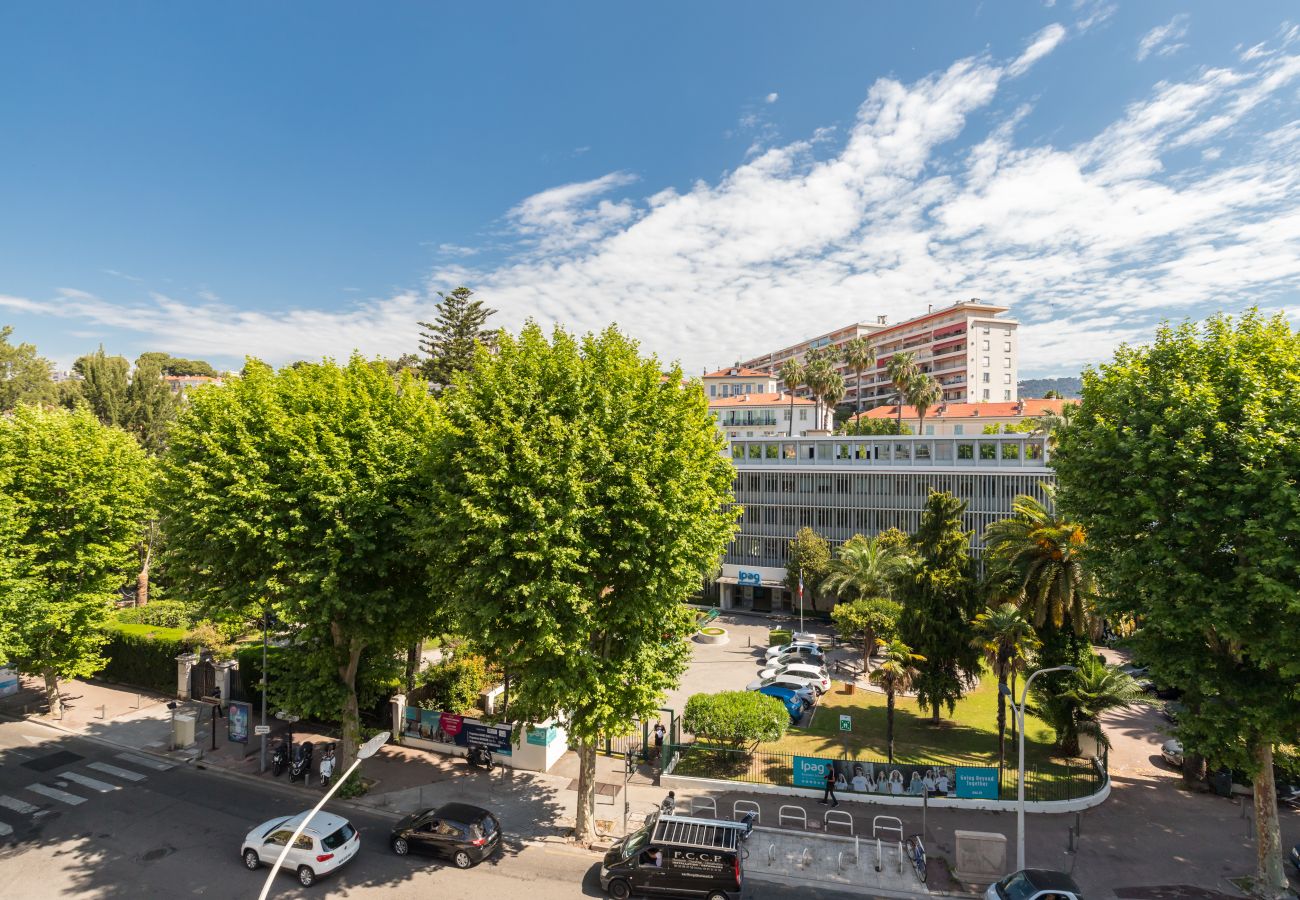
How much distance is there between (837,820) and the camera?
822 inches

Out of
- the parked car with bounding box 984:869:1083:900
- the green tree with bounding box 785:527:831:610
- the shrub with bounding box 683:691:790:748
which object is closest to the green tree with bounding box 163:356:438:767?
the shrub with bounding box 683:691:790:748

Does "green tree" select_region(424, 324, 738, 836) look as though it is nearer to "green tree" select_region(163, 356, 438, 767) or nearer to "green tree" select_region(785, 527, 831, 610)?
"green tree" select_region(163, 356, 438, 767)

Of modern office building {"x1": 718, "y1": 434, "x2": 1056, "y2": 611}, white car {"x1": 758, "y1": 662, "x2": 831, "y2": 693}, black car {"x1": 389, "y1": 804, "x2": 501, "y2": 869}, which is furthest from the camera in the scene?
modern office building {"x1": 718, "y1": 434, "x2": 1056, "y2": 611}

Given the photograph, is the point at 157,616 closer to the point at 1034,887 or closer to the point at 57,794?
the point at 57,794

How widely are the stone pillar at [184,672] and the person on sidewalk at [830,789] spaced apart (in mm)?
29622

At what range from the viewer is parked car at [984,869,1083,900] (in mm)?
15156

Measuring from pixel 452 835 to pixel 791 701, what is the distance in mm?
18020

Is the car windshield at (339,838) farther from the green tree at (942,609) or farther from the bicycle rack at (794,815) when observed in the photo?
the green tree at (942,609)

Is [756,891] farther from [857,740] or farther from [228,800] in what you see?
[228,800]

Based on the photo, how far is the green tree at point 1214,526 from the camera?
15172mm

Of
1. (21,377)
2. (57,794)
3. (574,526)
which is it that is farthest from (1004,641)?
(21,377)

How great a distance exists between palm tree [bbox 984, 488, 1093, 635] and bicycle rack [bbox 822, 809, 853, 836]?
35.6ft

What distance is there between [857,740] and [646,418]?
18.1 meters

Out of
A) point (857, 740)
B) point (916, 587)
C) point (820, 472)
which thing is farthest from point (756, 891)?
point (820, 472)
